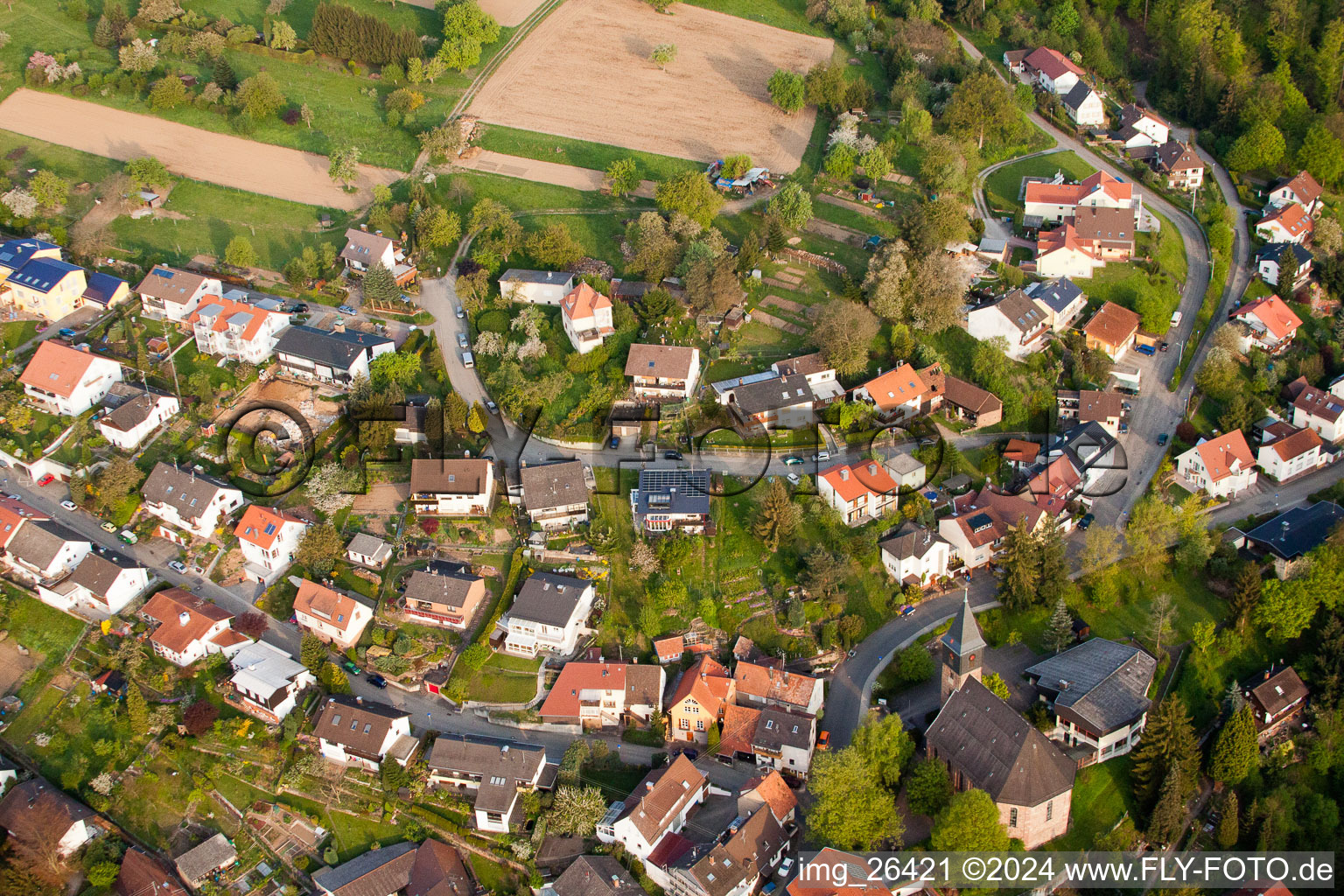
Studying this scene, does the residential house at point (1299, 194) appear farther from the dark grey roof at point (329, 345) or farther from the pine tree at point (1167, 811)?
the dark grey roof at point (329, 345)

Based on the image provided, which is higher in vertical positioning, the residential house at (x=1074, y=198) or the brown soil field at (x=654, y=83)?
the residential house at (x=1074, y=198)

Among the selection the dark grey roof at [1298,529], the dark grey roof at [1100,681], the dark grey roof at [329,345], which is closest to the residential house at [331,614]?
the dark grey roof at [329,345]

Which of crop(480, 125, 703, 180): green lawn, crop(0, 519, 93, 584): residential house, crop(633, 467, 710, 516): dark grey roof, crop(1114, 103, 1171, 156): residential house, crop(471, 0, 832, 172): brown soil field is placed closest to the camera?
crop(0, 519, 93, 584): residential house

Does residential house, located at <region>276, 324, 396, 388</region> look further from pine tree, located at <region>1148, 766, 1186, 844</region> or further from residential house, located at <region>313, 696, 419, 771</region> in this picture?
pine tree, located at <region>1148, 766, 1186, 844</region>

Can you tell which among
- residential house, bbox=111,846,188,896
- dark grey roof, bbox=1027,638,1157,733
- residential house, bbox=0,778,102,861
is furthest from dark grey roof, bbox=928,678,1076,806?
residential house, bbox=0,778,102,861

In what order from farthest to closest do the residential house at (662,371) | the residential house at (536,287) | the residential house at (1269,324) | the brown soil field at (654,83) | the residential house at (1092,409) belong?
the brown soil field at (654,83), the residential house at (1269,324), the residential house at (536,287), the residential house at (662,371), the residential house at (1092,409)

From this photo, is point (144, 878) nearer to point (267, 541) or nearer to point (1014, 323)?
point (267, 541)

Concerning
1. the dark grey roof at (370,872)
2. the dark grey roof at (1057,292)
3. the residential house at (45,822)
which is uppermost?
the dark grey roof at (1057,292)
